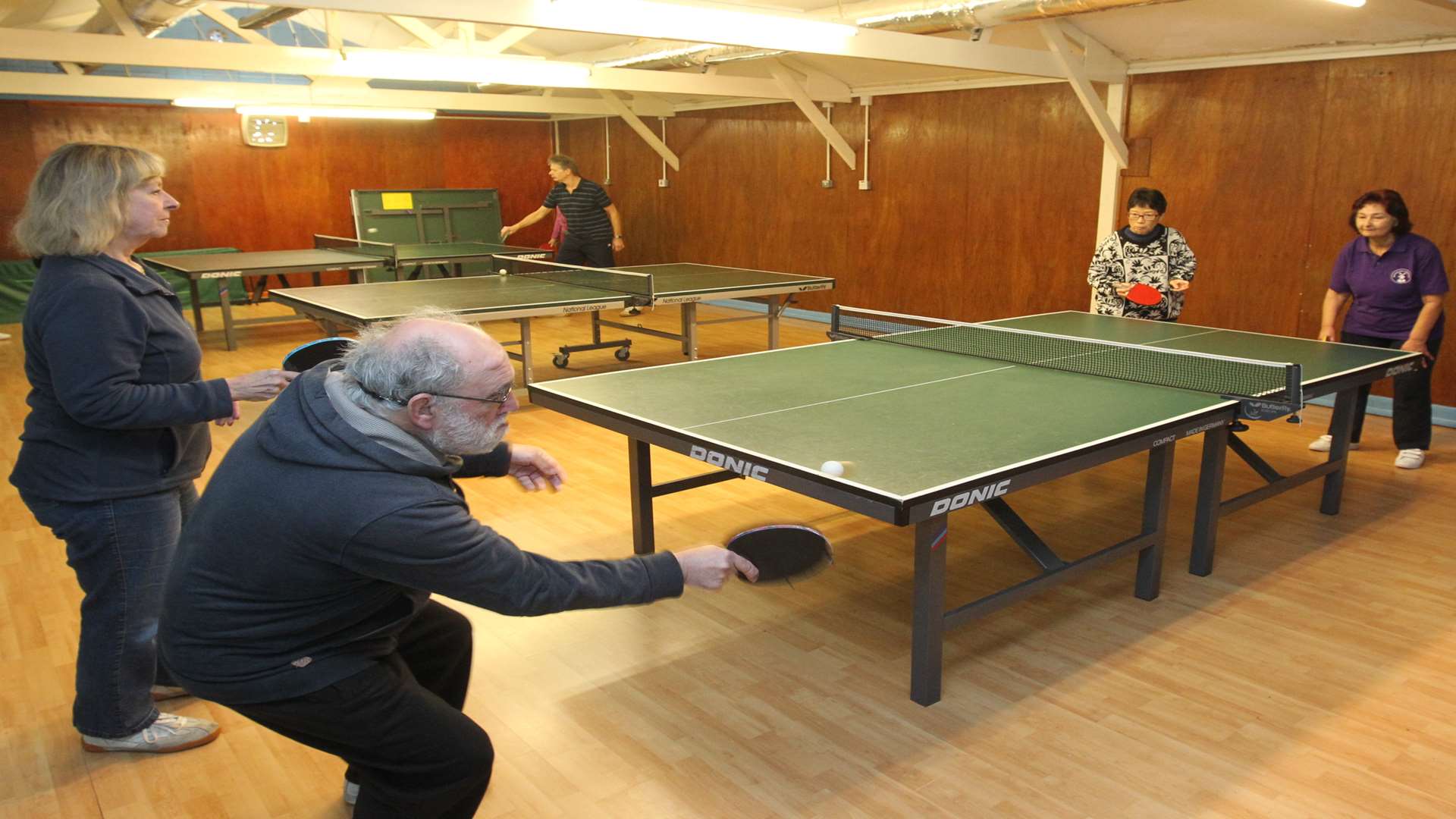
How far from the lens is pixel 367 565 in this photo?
156 cm

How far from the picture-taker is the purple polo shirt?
455 cm

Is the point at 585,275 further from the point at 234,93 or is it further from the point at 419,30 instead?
the point at 234,93

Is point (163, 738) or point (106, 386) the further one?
point (163, 738)

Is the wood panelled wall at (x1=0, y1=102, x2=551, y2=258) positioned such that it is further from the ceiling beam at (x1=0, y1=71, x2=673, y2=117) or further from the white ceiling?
the ceiling beam at (x1=0, y1=71, x2=673, y2=117)

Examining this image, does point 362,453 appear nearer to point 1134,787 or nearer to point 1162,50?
A: point 1134,787

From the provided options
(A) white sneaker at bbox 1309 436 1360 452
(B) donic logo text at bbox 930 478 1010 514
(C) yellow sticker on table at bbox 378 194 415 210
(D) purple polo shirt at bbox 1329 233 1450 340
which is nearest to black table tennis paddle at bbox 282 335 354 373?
(B) donic logo text at bbox 930 478 1010 514

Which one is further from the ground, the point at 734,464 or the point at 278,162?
the point at 278,162

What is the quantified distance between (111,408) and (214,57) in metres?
5.35

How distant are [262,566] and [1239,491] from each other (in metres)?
4.19

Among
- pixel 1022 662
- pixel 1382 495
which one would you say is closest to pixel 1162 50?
pixel 1382 495

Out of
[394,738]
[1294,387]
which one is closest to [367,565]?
[394,738]

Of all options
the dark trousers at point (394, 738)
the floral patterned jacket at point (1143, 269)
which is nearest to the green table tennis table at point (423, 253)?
the floral patterned jacket at point (1143, 269)

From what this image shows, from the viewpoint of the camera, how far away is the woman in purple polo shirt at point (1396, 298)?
4.55 metres

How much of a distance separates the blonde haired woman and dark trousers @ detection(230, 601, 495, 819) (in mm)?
860
